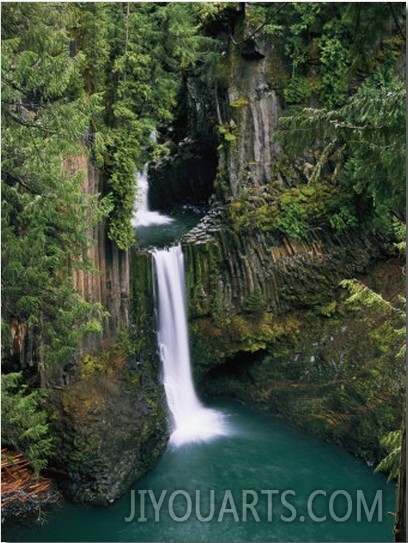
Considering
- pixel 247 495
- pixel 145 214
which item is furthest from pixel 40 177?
pixel 145 214

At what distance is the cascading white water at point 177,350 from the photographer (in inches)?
569

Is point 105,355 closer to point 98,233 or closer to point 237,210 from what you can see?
point 98,233

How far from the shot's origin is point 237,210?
50.8 ft

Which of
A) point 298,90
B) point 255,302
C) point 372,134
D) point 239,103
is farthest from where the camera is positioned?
point 239,103

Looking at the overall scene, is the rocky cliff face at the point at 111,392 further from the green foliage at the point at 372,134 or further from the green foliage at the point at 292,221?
the green foliage at the point at 372,134

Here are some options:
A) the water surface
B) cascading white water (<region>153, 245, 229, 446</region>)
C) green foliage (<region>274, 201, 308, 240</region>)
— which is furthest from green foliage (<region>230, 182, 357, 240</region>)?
the water surface

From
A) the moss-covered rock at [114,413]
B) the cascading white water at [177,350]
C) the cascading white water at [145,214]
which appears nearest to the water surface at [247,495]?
the moss-covered rock at [114,413]

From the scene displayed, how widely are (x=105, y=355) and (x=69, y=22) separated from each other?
7656mm

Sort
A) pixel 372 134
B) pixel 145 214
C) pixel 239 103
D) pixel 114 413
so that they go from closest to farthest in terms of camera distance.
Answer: pixel 372 134
pixel 114 413
pixel 239 103
pixel 145 214

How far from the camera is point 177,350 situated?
15148 millimetres

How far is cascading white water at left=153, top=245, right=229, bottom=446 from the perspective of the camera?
47.4 ft

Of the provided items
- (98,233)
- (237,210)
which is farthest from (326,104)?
(98,233)

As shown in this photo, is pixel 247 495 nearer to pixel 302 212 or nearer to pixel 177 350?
pixel 177 350

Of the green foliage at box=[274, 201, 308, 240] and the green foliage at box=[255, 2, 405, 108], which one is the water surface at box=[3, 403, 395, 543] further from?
the green foliage at box=[255, 2, 405, 108]
